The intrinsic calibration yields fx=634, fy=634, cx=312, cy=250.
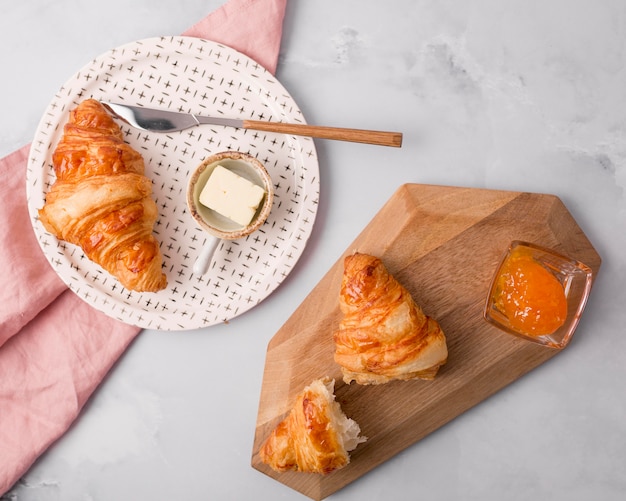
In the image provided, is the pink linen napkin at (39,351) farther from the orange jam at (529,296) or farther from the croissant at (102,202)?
the orange jam at (529,296)

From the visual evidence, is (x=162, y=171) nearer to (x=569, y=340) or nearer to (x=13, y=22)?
(x=13, y=22)

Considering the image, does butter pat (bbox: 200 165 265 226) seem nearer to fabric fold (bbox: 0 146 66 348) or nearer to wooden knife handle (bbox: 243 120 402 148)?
wooden knife handle (bbox: 243 120 402 148)

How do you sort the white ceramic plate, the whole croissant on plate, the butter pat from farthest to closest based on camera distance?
1. the white ceramic plate
2. the butter pat
3. the whole croissant on plate

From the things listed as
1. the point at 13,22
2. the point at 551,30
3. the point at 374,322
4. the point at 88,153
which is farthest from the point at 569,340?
the point at 13,22

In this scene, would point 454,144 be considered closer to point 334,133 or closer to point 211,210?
point 334,133

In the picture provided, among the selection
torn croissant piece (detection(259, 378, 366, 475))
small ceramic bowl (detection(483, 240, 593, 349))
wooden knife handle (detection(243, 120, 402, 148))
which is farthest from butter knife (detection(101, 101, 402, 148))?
torn croissant piece (detection(259, 378, 366, 475))
